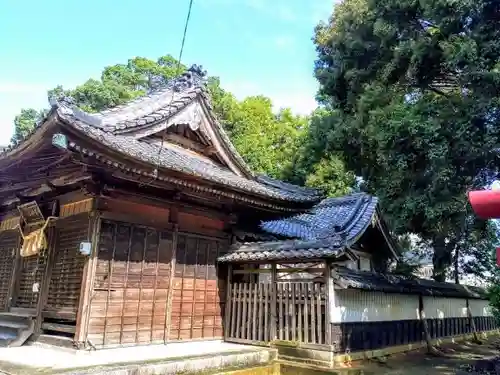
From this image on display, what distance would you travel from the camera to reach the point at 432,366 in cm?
1000

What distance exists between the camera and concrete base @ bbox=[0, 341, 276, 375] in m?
5.97

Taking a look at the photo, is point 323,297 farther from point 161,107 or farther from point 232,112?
point 232,112

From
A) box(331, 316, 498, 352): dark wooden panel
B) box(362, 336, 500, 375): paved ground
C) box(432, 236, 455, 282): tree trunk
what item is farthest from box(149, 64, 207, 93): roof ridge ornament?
box(432, 236, 455, 282): tree trunk

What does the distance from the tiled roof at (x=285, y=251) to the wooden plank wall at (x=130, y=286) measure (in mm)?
1758

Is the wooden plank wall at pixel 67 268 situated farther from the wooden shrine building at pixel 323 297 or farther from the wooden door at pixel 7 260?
the wooden shrine building at pixel 323 297

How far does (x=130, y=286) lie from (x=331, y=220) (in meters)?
7.58

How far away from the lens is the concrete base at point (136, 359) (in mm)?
5970

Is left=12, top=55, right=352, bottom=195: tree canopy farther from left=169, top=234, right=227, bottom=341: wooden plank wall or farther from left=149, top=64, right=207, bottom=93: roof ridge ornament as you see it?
left=169, top=234, right=227, bottom=341: wooden plank wall

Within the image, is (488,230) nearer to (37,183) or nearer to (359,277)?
(359,277)

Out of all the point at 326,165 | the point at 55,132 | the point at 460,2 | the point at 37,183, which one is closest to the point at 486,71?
the point at 460,2

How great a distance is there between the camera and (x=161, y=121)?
9930mm

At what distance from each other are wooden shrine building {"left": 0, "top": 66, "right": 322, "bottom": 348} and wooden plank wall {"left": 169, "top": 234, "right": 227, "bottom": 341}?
2 centimetres

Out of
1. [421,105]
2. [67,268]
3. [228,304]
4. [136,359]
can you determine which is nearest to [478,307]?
[421,105]

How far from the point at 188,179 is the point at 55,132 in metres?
2.69
